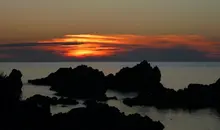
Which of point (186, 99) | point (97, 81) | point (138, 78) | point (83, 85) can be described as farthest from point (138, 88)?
point (186, 99)

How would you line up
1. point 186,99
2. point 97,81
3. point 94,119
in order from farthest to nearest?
point 97,81 < point 186,99 < point 94,119

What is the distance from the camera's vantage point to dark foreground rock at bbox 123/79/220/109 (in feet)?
292

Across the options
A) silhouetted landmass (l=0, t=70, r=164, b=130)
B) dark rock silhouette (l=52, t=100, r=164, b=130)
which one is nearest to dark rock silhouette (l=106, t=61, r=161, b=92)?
silhouetted landmass (l=0, t=70, r=164, b=130)

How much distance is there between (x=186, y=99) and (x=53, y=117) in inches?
2288

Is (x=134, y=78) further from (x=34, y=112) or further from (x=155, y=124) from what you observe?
(x=34, y=112)

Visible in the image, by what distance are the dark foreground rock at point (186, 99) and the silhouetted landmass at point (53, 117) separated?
1484 inches

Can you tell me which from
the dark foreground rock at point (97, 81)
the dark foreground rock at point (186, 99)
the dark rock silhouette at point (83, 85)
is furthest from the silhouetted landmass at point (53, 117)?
the dark rock silhouette at point (83, 85)

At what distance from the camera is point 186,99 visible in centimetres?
9162

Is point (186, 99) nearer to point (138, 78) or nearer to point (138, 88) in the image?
point (138, 78)

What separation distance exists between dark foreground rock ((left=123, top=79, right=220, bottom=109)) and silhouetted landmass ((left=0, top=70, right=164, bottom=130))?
37.7 meters

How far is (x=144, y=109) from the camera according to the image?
8225 cm

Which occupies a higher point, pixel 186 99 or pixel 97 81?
pixel 97 81

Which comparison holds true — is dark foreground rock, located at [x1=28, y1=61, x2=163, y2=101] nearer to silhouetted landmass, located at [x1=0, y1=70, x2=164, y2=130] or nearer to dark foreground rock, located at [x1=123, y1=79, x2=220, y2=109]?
dark foreground rock, located at [x1=123, y1=79, x2=220, y2=109]

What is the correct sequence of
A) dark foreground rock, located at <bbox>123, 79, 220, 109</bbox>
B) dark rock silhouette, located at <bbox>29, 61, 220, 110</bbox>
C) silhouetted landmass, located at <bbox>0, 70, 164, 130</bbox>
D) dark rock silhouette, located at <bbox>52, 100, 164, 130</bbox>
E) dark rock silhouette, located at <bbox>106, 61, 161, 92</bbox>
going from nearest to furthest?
silhouetted landmass, located at <bbox>0, 70, 164, 130</bbox>, dark rock silhouette, located at <bbox>52, 100, 164, 130</bbox>, dark foreground rock, located at <bbox>123, 79, 220, 109</bbox>, dark rock silhouette, located at <bbox>29, 61, 220, 110</bbox>, dark rock silhouette, located at <bbox>106, 61, 161, 92</bbox>
